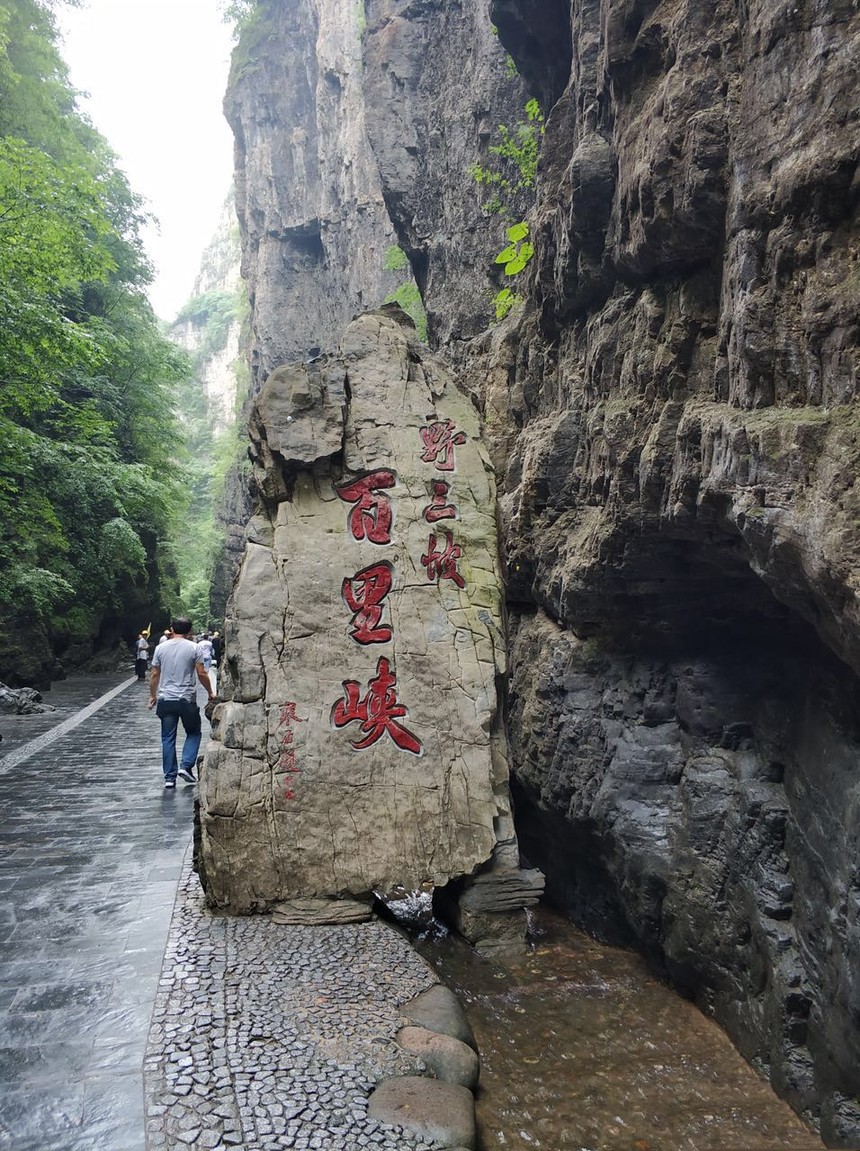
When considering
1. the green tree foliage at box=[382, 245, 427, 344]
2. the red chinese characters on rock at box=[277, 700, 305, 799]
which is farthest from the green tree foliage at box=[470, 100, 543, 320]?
the red chinese characters on rock at box=[277, 700, 305, 799]

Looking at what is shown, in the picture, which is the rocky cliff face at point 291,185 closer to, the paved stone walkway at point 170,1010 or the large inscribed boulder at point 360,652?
the large inscribed boulder at point 360,652

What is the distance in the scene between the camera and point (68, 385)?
55.6 ft

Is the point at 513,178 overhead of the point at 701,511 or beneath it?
overhead

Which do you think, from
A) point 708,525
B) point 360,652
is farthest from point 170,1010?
point 708,525

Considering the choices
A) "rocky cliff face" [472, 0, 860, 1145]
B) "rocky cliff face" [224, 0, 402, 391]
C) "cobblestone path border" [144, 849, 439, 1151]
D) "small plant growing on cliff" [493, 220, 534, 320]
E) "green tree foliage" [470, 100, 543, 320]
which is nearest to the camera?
"cobblestone path border" [144, 849, 439, 1151]

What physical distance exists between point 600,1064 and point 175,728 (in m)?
5.09

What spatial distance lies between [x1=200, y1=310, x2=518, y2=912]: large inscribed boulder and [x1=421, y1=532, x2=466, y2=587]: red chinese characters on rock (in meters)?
0.01

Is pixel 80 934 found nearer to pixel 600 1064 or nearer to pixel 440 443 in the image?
pixel 600 1064

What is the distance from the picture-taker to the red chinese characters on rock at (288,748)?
4.91 m

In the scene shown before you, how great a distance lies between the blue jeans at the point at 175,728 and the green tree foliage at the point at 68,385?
5.08 meters

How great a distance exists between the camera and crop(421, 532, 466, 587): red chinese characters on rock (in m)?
5.50

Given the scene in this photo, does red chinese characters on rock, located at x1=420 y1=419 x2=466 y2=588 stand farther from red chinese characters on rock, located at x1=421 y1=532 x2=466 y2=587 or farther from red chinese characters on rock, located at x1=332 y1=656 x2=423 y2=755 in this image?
red chinese characters on rock, located at x1=332 y1=656 x2=423 y2=755

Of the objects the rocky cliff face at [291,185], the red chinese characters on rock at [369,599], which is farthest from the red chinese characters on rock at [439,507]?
the rocky cliff face at [291,185]

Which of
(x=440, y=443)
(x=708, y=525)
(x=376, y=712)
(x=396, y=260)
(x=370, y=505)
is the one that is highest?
(x=396, y=260)
